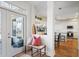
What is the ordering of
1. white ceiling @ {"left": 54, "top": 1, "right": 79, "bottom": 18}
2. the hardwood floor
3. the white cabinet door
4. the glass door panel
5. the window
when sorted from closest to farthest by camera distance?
the window → the white cabinet door → the glass door panel → the hardwood floor → white ceiling @ {"left": 54, "top": 1, "right": 79, "bottom": 18}

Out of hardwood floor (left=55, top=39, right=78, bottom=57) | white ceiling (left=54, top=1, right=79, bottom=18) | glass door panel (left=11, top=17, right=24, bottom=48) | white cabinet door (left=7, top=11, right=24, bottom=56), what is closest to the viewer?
white cabinet door (left=7, top=11, right=24, bottom=56)

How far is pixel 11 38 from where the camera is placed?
379cm

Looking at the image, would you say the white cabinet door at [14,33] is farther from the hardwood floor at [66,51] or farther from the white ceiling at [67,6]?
the white ceiling at [67,6]

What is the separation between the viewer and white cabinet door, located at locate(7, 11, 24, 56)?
144 inches

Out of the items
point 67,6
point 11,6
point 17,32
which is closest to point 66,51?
point 17,32

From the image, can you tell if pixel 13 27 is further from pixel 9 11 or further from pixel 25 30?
pixel 25 30

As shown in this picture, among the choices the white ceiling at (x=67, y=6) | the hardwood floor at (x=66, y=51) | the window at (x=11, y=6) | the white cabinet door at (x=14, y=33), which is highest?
the white ceiling at (x=67, y=6)

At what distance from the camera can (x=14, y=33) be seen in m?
4.00

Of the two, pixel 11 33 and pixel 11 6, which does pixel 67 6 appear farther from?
pixel 11 33

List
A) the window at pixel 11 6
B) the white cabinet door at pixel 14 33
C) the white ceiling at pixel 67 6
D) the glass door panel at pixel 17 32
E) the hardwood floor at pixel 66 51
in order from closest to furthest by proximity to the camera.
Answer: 1. the window at pixel 11 6
2. the white cabinet door at pixel 14 33
3. the glass door panel at pixel 17 32
4. the hardwood floor at pixel 66 51
5. the white ceiling at pixel 67 6

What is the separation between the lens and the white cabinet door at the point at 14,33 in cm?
366

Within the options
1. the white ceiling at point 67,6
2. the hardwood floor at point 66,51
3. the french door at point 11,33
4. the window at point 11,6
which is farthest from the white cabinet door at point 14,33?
the white ceiling at point 67,6

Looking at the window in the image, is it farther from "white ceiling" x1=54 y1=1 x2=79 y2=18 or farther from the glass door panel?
"white ceiling" x1=54 y1=1 x2=79 y2=18

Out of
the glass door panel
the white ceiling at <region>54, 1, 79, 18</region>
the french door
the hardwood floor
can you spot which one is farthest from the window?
the hardwood floor
